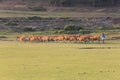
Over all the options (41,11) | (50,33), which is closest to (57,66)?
(50,33)

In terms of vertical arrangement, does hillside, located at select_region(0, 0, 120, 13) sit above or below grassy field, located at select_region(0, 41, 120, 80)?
below

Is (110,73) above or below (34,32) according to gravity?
above

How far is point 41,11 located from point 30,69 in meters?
67.5

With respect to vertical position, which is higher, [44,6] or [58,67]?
[58,67]

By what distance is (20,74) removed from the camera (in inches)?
773

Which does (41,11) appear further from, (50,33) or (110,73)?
(110,73)

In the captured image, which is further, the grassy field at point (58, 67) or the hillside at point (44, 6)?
the hillside at point (44, 6)

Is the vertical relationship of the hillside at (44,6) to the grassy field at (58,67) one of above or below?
below

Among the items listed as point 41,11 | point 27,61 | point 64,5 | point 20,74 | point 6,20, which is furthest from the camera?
point 64,5

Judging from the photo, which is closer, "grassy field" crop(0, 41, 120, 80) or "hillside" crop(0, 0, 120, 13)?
"grassy field" crop(0, 41, 120, 80)

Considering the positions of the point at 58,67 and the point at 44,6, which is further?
the point at 44,6

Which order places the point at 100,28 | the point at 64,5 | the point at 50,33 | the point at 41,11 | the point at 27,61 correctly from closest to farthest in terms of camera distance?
the point at 27,61 → the point at 50,33 → the point at 100,28 → the point at 41,11 → the point at 64,5

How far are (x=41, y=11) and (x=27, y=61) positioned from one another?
63.8m

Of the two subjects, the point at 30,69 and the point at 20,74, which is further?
the point at 30,69
